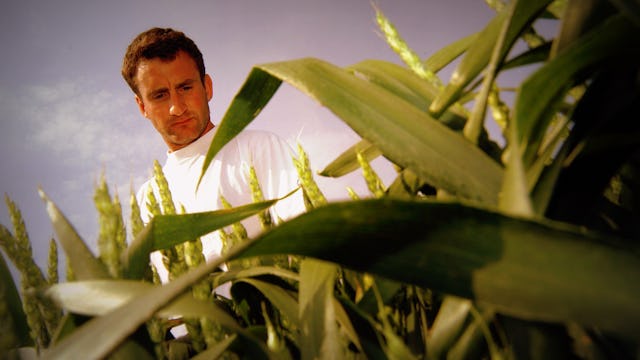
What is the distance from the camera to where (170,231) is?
0.32 m

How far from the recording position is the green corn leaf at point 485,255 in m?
0.15

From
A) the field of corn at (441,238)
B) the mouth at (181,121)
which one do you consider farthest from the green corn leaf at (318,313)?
the mouth at (181,121)

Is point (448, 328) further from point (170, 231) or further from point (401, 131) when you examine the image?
point (170, 231)

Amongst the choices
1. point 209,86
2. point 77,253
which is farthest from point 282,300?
point 209,86

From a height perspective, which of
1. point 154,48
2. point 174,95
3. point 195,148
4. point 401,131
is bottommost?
point 401,131

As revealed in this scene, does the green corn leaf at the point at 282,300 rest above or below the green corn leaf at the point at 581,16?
below

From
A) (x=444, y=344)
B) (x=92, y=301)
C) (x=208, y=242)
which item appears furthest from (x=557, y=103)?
(x=208, y=242)


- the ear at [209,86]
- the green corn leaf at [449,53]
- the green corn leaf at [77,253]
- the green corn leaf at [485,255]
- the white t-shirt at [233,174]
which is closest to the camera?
the green corn leaf at [485,255]

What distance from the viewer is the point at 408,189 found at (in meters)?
0.32

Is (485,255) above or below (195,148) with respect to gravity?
below

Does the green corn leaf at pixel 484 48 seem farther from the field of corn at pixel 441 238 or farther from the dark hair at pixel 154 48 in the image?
the dark hair at pixel 154 48

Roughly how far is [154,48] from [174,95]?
0.23 meters

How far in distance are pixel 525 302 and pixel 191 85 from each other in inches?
74.4

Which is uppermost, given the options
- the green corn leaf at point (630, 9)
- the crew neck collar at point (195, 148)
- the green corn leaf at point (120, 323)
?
the crew neck collar at point (195, 148)
